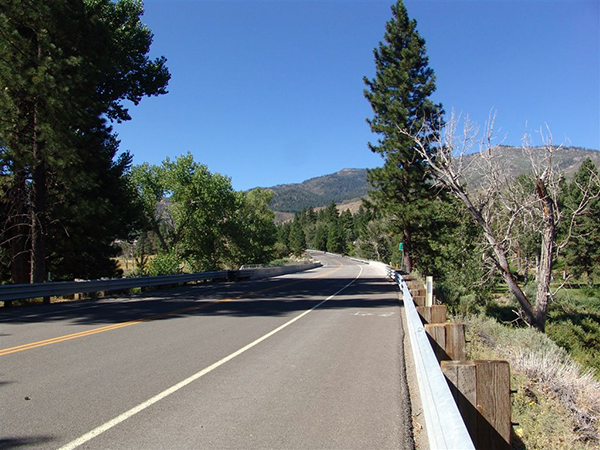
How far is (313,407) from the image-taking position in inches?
203

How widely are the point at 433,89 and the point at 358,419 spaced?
111 feet

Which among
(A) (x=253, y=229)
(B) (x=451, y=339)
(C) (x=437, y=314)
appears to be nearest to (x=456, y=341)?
(B) (x=451, y=339)

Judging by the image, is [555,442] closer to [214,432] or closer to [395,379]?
[395,379]

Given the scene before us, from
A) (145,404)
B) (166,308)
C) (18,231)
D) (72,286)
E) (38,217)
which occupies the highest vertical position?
(38,217)

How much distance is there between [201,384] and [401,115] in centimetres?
3173

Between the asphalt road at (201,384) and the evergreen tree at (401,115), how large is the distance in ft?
82.2

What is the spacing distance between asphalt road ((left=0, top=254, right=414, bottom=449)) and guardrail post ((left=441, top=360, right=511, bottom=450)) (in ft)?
2.34

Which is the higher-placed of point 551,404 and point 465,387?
point 465,387

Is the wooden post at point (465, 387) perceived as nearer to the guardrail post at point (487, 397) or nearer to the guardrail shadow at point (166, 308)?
the guardrail post at point (487, 397)

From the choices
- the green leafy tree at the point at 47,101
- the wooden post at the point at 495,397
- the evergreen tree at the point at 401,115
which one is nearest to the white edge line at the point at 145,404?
the wooden post at the point at 495,397

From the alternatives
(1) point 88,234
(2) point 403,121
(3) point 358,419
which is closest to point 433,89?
(2) point 403,121

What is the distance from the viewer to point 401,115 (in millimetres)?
34562

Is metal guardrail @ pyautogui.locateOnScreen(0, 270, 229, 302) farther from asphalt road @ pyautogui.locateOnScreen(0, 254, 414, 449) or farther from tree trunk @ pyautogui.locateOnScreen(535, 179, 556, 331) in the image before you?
tree trunk @ pyautogui.locateOnScreen(535, 179, 556, 331)

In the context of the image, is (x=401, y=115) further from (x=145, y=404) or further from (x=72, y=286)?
(x=145, y=404)
